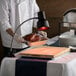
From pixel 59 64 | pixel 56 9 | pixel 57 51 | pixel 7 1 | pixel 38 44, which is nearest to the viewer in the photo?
pixel 59 64

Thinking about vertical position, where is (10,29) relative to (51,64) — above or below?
above

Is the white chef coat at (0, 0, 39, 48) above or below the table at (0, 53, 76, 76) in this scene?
above

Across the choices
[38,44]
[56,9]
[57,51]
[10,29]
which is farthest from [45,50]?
[56,9]

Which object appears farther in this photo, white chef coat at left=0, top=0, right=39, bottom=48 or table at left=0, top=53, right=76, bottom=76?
white chef coat at left=0, top=0, right=39, bottom=48

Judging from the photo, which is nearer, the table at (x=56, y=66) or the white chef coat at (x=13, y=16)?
the table at (x=56, y=66)

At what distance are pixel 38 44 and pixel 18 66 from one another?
0.56m

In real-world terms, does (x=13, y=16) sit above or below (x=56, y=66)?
above

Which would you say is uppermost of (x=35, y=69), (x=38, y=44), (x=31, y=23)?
(x=31, y=23)

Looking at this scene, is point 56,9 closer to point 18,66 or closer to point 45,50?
point 45,50

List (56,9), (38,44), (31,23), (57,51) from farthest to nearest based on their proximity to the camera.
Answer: (56,9)
(31,23)
(38,44)
(57,51)

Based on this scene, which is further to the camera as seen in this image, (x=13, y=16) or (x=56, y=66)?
(x=13, y=16)

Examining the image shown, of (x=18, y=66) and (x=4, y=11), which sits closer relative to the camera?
(x=18, y=66)

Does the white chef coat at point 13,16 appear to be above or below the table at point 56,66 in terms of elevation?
above

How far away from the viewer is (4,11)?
2.66m
